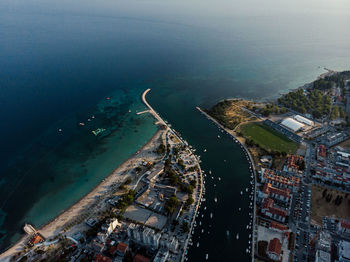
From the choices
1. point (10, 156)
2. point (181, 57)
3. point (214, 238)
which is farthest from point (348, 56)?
point (10, 156)

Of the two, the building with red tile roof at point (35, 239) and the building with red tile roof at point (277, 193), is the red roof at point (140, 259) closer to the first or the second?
the building with red tile roof at point (35, 239)

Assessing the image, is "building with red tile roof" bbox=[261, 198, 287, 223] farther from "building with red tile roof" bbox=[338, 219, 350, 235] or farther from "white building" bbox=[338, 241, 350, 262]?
"building with red tile roof" bbox=[338, 219, 350, 235]

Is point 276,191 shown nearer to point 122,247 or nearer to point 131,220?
point 131,220

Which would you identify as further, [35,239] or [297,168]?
[297,168]

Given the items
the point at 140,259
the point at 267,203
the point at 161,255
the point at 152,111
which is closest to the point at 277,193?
the point at 267,203

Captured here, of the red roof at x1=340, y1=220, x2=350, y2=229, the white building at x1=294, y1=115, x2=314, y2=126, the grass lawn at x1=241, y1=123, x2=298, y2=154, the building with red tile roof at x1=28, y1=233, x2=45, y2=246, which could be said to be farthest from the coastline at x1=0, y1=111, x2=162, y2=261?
the white building at x1=294, y1=115, x2=314, y2=126

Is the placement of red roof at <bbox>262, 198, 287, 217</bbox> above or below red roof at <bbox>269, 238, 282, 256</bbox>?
above
